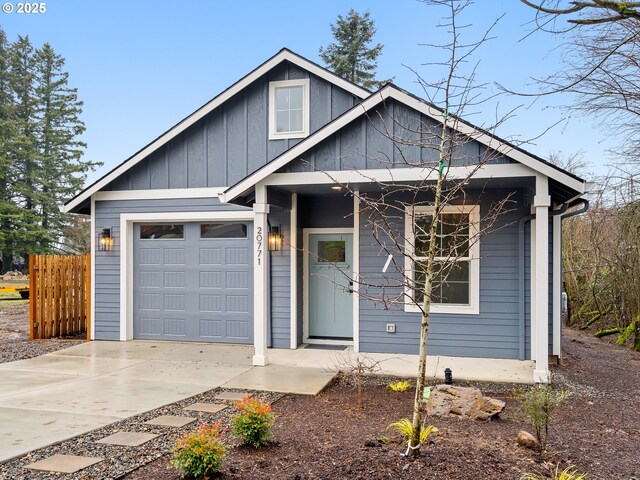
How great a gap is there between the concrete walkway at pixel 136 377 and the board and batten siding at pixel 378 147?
2.93m

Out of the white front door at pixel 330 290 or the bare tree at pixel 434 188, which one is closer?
the bare tree at pixel 434 188

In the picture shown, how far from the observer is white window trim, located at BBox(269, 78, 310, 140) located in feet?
29.5

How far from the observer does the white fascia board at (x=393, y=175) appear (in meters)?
6.44

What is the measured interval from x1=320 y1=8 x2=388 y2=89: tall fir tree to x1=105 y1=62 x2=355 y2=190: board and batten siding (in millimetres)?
18201

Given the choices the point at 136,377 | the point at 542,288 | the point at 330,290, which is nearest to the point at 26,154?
the point at 330,290

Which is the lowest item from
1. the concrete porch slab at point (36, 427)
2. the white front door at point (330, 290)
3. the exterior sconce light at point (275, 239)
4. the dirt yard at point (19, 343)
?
the dirt yard at point (19, 343)

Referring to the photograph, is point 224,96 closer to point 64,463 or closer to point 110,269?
point 110,269

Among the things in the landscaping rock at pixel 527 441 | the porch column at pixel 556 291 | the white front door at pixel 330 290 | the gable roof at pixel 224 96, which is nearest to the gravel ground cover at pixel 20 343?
the gable roof at pixel 224 96

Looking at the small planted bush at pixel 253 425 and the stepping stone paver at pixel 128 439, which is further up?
the small planted bush at pixel 253 425

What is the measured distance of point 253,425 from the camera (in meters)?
3.98

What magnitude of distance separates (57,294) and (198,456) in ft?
26.0

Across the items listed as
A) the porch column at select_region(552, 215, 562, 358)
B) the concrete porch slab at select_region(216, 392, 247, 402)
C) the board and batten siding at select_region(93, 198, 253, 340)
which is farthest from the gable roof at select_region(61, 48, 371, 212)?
the concrete porch slab at select_region(216, 392, 247, 402)

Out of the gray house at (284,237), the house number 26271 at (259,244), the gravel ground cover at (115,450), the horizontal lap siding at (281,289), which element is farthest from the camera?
the horizontal lap siding at (281,289)

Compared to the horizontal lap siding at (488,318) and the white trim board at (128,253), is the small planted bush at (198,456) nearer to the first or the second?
the horizontal lap siding at (488,318)
